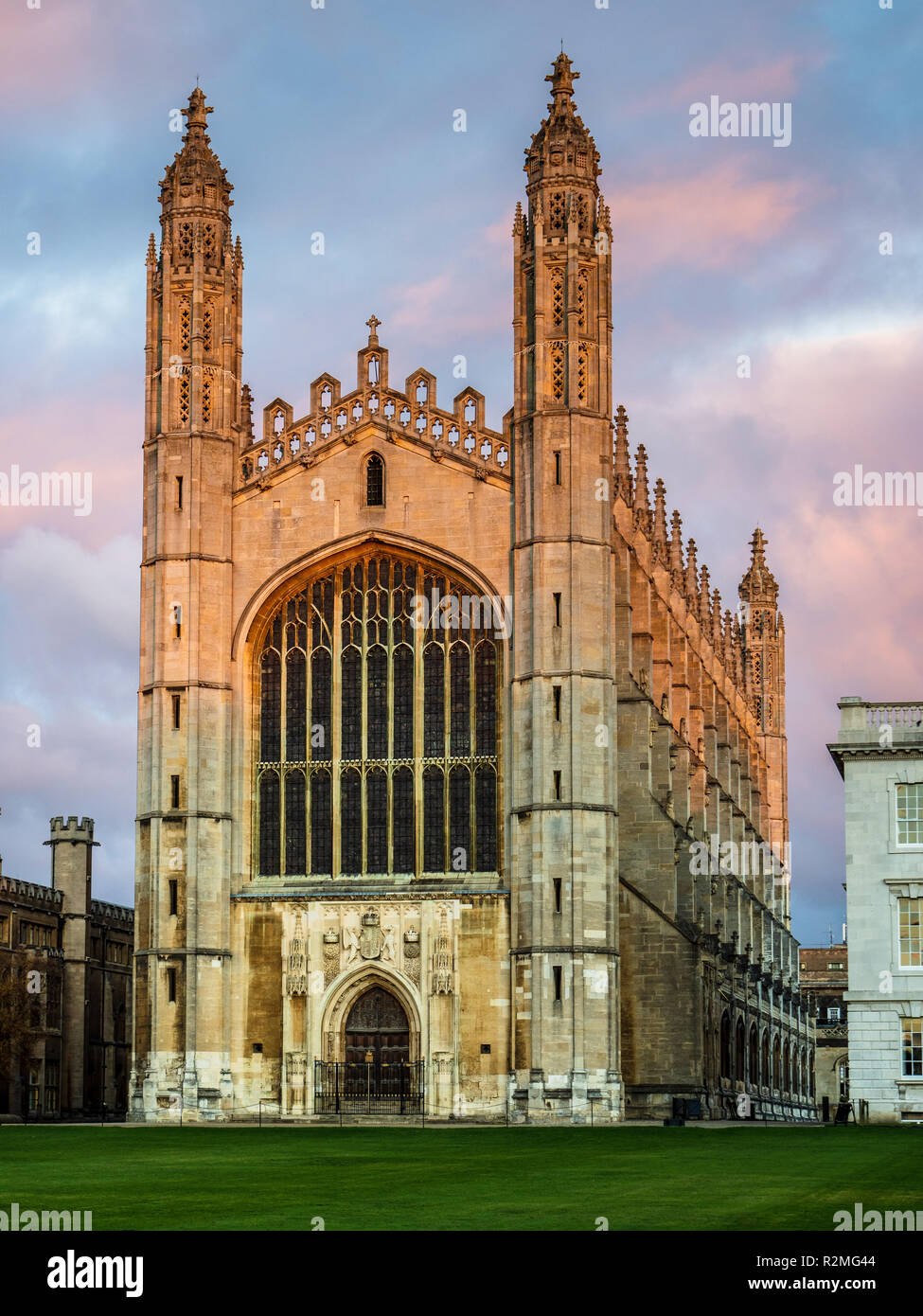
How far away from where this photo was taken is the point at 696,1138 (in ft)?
143

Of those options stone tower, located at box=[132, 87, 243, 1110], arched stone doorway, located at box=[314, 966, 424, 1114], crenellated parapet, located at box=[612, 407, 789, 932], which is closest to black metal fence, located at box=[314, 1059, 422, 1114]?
arched stone doorway, located at box=[314, 966, 424, 1114]

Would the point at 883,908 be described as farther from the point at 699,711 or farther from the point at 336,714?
the point at 699,711

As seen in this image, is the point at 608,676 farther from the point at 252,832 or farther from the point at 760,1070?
the point at 760,1070

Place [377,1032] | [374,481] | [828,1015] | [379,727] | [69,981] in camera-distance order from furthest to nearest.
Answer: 1. [828,1015]
2. [69,981]
3. [374,481]
4. [379,727]
5. [377,1032]

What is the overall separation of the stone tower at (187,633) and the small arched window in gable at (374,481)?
14.3ft

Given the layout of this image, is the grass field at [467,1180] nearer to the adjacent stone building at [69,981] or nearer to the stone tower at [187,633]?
the stone tower at [187,633]

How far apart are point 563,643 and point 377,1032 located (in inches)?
499

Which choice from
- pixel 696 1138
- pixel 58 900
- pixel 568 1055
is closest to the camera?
pixel 696 1138

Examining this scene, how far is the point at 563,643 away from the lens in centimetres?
5925

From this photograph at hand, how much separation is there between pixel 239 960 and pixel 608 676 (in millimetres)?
13852

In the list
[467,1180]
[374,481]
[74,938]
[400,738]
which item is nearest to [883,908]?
[400,738]

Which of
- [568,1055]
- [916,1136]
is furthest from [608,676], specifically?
[916,1136]

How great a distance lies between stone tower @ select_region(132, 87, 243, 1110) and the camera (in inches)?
2389

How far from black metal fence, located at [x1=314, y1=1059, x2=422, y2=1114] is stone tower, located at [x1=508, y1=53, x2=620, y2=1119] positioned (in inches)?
154
